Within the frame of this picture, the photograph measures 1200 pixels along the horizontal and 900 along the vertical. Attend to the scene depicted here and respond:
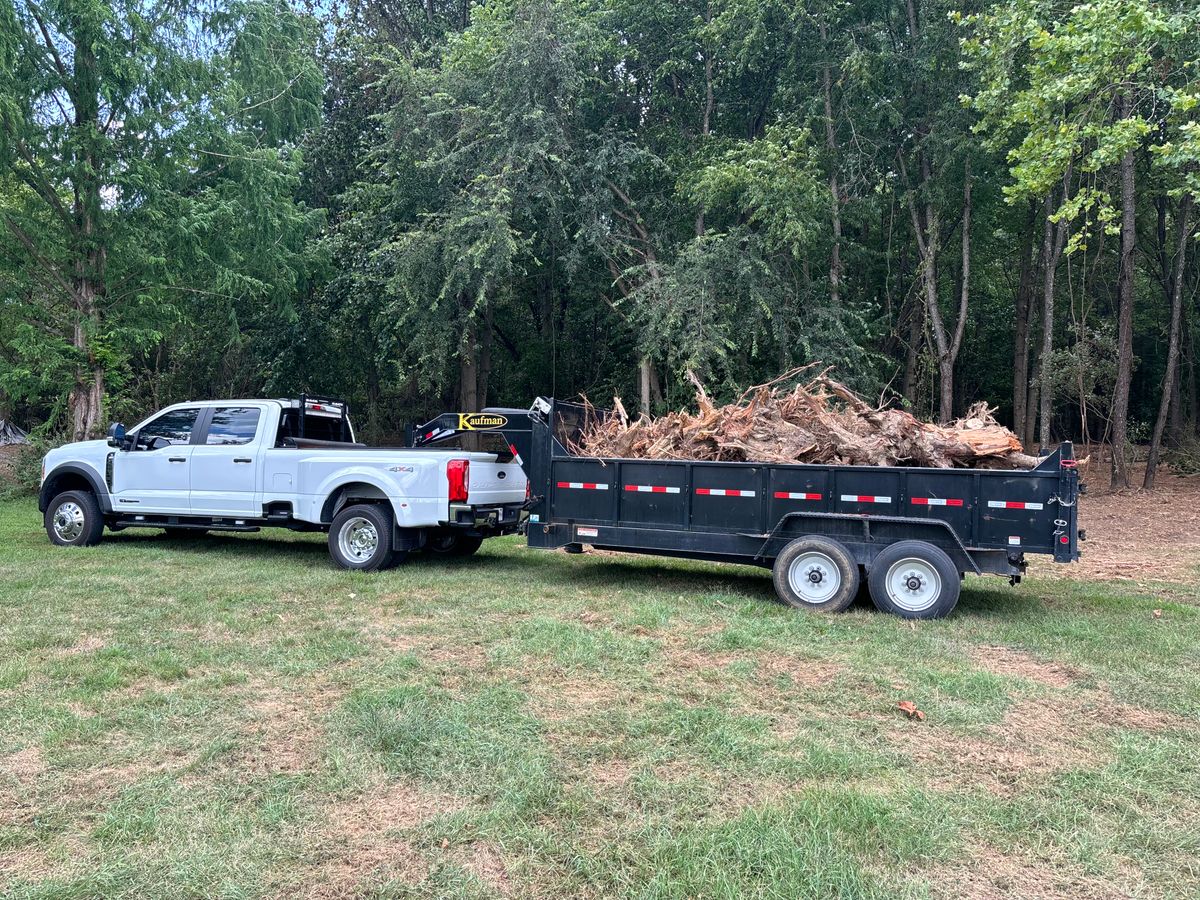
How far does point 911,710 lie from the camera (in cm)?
475

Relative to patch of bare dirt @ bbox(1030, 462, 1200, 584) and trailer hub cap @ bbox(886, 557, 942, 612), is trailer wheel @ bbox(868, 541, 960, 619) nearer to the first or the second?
trailer hub cap @ bbox(886, 557, 942, 612)

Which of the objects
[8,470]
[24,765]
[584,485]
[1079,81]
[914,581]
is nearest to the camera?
[24,765]

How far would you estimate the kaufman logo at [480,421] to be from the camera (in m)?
9.39

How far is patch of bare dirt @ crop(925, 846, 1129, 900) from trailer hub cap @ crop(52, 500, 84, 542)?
36.8 ft

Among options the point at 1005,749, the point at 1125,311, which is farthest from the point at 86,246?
the point at 1125,311

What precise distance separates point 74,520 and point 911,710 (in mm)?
10647

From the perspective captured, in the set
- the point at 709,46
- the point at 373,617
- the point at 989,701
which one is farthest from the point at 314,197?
the point at 989,701

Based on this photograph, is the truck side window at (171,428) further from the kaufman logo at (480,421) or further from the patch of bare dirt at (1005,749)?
the patch of bare dirt at (1005,749)

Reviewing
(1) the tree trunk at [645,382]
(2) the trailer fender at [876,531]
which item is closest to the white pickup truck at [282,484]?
(2) the trailer fender at [876,531]

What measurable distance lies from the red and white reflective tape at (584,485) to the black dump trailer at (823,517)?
0.03 ft

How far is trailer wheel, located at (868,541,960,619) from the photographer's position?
703 centimetres

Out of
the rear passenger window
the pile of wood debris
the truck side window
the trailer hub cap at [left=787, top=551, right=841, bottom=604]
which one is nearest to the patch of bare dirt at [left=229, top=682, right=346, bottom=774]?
the trailer hub cap at [left=787, top=551, right=841, bottom=604]

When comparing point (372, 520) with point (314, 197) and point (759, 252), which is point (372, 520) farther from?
point (314, 197)

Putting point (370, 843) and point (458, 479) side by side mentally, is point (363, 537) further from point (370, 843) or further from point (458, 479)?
point (370, 843)
